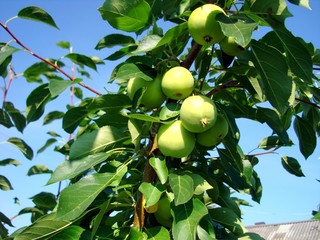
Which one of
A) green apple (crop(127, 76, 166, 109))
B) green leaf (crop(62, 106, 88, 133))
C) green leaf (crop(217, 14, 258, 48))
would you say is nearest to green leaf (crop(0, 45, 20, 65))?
green leaf (crop(62, 106, 88, 133))

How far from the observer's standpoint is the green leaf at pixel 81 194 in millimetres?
1214

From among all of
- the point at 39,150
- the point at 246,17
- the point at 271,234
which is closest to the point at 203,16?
the point at 246,17

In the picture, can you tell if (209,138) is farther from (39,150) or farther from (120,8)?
(39,150)

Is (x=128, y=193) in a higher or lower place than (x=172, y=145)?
lower

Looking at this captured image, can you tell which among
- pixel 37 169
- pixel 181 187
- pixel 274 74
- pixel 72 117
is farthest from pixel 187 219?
pixel 37 169

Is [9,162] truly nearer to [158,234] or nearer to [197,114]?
[158,234]

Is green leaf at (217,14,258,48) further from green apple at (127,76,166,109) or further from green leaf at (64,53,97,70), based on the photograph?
green leaf at (64,53,97,70)

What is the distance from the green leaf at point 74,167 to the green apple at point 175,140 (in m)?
0.25

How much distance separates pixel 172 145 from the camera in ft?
4.24

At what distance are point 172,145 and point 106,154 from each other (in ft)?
0.96

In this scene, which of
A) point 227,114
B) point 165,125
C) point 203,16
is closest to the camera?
point 203,16

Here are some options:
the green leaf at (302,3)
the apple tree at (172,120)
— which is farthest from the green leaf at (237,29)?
the green leaf at (302,3)

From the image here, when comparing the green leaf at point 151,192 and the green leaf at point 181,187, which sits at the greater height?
the green leaf at point 181,187

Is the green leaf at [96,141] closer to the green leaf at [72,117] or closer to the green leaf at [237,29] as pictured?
the green leaf at [72,117]
